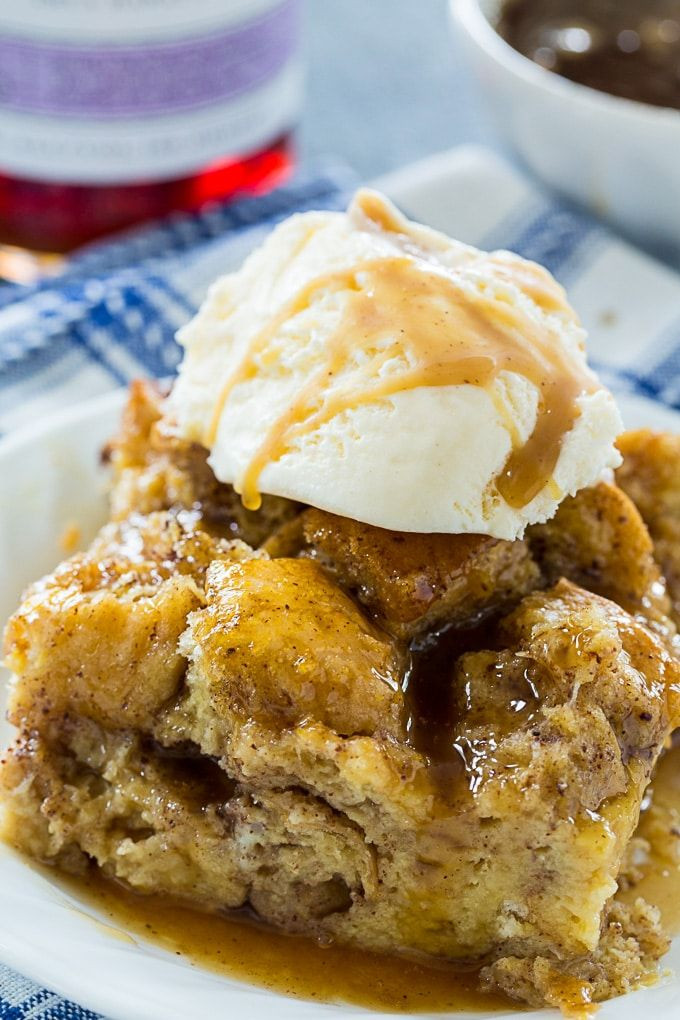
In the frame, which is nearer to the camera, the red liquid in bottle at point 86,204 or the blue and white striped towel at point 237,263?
the blue and white striped towel at point 237,263

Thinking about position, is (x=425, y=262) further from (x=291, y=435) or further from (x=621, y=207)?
(x=621, y=207)

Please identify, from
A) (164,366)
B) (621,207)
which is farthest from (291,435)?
(621,207)

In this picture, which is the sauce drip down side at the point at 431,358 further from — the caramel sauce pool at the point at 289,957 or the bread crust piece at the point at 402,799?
the caramel sauce pool at the point at 289,957

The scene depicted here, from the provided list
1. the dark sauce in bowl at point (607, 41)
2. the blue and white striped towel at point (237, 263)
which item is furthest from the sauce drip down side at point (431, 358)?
the dark sauce in bowl at point (607, 41)

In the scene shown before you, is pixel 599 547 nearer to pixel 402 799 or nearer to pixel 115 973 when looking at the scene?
pixel 402 799

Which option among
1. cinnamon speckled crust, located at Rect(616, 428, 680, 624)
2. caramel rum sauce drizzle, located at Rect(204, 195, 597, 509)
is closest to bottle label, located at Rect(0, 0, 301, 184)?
caramel rum sauce drizzle, located at Rect(204, 195, 597, 509)
